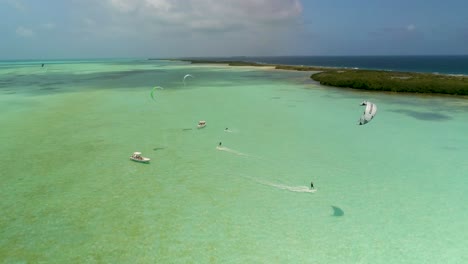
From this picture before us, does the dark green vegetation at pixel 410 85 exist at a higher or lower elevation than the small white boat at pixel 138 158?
higher

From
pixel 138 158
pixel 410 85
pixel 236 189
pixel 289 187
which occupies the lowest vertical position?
pixel 236 189

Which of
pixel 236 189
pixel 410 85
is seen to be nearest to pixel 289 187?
pixel 236 189

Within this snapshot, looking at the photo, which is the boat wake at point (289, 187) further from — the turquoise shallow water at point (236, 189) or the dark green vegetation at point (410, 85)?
the dark green vegetation at point (410, 85)

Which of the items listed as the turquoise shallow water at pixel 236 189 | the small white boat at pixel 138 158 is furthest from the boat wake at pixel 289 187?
the small white boat at pixel 138 158

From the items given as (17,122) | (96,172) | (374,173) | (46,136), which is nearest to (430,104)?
(374,173)

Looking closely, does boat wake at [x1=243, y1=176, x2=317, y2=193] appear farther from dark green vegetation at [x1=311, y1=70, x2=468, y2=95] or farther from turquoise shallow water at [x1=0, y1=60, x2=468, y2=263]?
dark green vegetation at [x1=311, y1=70, x2=468, y2=95]

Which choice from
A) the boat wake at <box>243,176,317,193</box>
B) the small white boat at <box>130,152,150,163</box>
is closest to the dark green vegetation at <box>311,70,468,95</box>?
the boat wake at <box>243,176,317,193</box>

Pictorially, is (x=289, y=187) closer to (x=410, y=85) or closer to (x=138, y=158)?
(x=138, y=158)

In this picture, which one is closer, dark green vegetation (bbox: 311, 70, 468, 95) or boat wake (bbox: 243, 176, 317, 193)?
boat wake (bbox: 243, 176, 317, 193)
